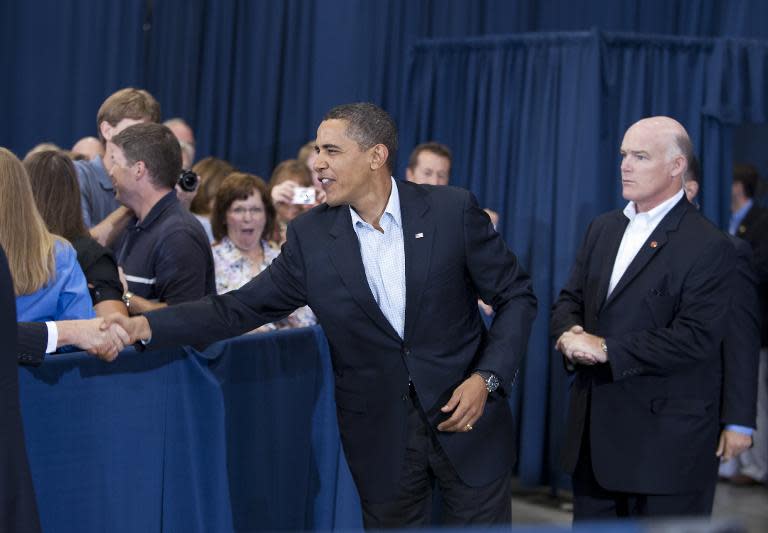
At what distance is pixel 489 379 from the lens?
3738 mm

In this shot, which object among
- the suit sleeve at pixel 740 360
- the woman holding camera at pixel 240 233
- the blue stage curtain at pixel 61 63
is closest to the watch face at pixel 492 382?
the suit sleeve at pixel 740 360

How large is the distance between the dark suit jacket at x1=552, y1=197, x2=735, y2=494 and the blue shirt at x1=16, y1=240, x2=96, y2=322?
1805 millimetres

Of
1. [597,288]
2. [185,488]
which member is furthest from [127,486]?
[597,288]

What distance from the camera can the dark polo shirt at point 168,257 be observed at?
15.3 ft

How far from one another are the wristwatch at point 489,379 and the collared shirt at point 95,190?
8.59ft

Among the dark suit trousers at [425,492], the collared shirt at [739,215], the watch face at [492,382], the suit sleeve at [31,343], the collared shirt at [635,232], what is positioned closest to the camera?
the suit sleeve at [31,343]

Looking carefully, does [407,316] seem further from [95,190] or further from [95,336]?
[95,190]

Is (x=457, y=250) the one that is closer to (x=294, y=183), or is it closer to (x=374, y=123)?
(x=374, y=123)

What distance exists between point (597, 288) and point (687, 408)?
1.82 feet

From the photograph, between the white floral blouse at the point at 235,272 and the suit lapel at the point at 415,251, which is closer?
the suit lapel at the point at 415,251

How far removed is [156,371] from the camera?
3.64 meters

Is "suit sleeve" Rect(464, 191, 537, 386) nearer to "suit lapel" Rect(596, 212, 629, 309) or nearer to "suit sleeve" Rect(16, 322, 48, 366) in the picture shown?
"suit lapel" Rect(596, 212, 629, 309)

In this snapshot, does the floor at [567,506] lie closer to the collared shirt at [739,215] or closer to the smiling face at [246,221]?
the collared shirt at [739,215]

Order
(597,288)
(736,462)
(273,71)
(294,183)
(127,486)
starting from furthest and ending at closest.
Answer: (273,71) → (736,462) → (294,183) → (597,288) → (127,486)
